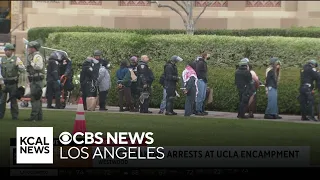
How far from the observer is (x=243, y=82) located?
2545 centimetres

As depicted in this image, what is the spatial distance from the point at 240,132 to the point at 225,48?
25.2ft

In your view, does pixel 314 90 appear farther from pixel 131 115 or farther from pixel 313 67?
pixel 131 115

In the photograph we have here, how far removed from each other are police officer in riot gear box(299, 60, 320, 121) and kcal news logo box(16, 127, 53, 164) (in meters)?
10.6

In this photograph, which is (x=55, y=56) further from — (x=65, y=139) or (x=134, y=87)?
(x=65, y=139)

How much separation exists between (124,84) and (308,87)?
5.22m

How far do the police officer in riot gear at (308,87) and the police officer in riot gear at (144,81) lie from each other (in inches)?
164

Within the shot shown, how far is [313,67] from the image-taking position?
2519 cm

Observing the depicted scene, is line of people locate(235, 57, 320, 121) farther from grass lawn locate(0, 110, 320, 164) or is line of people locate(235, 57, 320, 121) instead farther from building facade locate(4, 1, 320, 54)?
building facade locate(4, 1, 320, 54)

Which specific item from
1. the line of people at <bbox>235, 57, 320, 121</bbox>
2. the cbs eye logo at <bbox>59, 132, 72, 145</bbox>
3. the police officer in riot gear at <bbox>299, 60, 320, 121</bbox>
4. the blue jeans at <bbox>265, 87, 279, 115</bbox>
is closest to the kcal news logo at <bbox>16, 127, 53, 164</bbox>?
the cbs eye logo at <bbox>59, 132, 72, 145</bbox>

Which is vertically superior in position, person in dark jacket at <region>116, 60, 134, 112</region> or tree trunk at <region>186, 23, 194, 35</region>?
tree trunk at <region>186, 23, 194, 35</region>

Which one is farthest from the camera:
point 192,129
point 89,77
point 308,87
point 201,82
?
point 89,77

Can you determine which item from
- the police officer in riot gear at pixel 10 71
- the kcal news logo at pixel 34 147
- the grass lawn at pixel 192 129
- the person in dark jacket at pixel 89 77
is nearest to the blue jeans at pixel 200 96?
the grass lawn at pixel 192 129

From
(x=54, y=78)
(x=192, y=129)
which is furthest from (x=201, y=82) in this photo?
(x=192, y=129)

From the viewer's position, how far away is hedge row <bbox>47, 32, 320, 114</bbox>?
27.9m
